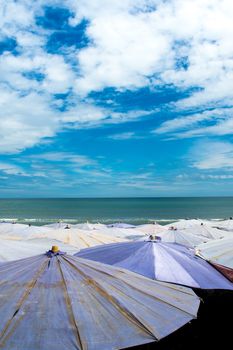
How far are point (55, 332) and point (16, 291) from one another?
0.78 m

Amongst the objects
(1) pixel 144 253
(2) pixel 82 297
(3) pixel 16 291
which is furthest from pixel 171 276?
(3) pixel 16 291

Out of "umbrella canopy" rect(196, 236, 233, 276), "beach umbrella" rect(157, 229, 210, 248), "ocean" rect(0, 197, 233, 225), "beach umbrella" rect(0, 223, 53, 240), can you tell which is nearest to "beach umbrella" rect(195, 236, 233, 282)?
"umbrella canopy" rect(196, 236, 233, 276)

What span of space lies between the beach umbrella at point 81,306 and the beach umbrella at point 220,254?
6.76 ft

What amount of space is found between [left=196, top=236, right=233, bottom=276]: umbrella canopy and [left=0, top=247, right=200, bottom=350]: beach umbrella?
257 centimetres

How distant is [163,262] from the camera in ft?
21.4

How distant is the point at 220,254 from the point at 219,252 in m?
0.13

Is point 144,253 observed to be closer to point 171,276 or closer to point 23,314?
point 171,276

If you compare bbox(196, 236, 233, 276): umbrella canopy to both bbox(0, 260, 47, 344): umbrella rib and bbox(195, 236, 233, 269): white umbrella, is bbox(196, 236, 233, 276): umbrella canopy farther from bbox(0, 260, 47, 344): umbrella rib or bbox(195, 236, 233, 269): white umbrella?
bbox(0, 260, 47, 344): umbrella rib

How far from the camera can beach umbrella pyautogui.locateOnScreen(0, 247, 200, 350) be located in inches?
133

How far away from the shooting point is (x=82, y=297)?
12.8ft

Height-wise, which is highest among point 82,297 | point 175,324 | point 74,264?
point 74,264

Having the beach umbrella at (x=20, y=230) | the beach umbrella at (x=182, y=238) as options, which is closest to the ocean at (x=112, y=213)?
the beach umbrella at (x=20, y=230)

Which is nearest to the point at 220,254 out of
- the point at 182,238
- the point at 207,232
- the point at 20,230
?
the point at 182,238

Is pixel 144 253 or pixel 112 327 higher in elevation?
pixel 144 253
